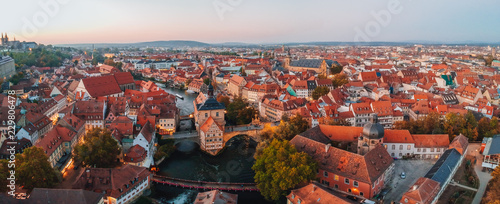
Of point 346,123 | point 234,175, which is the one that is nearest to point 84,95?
point 234,175

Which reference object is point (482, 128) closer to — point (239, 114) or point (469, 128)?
point (469, 128)

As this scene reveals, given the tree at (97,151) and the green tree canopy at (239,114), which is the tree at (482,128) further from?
the tree at (97,151)

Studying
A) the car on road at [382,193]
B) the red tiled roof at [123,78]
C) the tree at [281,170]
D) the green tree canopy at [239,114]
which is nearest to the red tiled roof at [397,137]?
the car on road at [382,193]

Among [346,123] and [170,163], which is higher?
[346,123]

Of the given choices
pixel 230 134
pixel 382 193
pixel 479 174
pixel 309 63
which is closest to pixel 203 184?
pixel 230 134

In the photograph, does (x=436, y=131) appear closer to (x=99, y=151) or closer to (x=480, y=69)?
(x=99, y=151)
